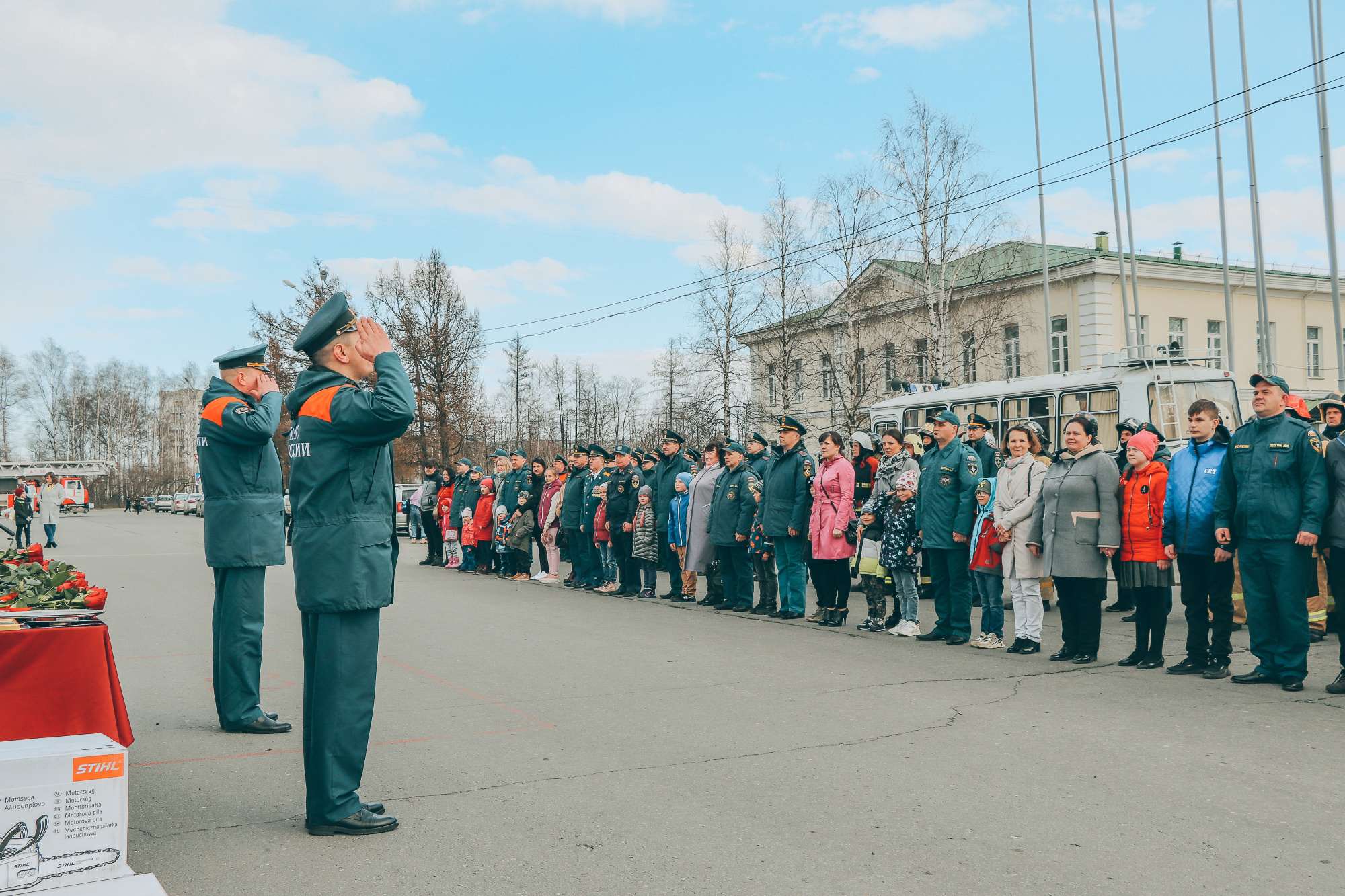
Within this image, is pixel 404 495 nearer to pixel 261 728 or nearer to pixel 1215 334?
pixel 261 728

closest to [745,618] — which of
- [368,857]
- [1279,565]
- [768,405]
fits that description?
[1279,565]

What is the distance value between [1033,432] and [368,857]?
26.1 feet

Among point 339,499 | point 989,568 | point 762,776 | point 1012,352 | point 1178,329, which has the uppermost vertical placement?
point 1178,329

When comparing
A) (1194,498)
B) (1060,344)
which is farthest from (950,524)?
(1060,344)

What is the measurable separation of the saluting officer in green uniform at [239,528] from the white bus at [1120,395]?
37.8 ft

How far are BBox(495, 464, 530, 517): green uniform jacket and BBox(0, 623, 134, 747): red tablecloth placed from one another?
12.9 m

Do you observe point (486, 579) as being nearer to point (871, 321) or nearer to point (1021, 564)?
point (1021, 564)

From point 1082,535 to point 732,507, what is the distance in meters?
A: 4.77

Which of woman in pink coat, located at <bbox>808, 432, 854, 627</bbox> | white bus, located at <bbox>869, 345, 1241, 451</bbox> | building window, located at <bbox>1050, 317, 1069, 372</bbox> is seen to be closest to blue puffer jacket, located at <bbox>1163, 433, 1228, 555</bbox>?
woman in pink coat, located at <bbox>808, 432, 854, 627</bbox>

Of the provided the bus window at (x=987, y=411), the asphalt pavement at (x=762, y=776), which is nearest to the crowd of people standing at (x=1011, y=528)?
the asphalt pavement at (x=762, y=776)

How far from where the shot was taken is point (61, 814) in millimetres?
3260

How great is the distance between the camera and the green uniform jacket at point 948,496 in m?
9.74

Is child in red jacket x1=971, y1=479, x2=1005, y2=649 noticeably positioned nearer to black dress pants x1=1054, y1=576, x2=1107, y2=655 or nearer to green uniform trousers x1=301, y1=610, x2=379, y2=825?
black dress pants x1=1054, y1=576, x2=1107, y2=655

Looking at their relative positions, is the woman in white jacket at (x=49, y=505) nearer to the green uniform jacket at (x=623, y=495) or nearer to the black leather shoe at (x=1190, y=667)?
the green uniform jacket at (x=623, y=495)
